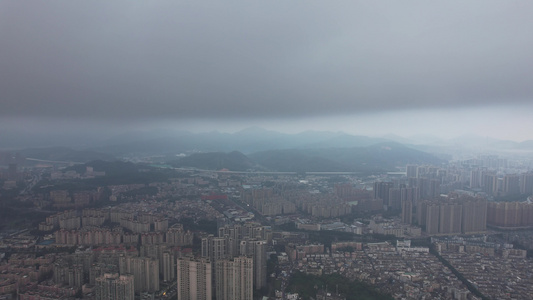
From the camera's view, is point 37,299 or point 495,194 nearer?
point 37,299

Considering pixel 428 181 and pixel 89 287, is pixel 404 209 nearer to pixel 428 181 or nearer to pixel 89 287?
pixel 428 181

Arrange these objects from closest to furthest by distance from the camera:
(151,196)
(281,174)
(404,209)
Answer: (404,209) < (151,196) < (281,174)

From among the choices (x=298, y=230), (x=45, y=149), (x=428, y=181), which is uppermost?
(x=45, y=149)

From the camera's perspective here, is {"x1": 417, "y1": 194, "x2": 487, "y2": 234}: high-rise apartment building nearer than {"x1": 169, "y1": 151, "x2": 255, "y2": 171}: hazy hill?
Yes

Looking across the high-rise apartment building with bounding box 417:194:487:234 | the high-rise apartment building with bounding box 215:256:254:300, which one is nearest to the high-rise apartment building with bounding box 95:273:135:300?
the high-rise apartment building with bounding box 215:256:254:300

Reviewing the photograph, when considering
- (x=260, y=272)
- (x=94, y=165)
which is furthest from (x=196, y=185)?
(x=260, y=272)

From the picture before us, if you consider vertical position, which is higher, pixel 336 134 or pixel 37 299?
pixel 336 134

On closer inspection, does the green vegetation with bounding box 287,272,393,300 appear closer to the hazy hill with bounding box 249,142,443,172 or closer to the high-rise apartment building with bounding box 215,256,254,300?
the high-rise apartment building with bounding box 215,256,254,300

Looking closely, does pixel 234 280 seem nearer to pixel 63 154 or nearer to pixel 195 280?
pixel 195 280
